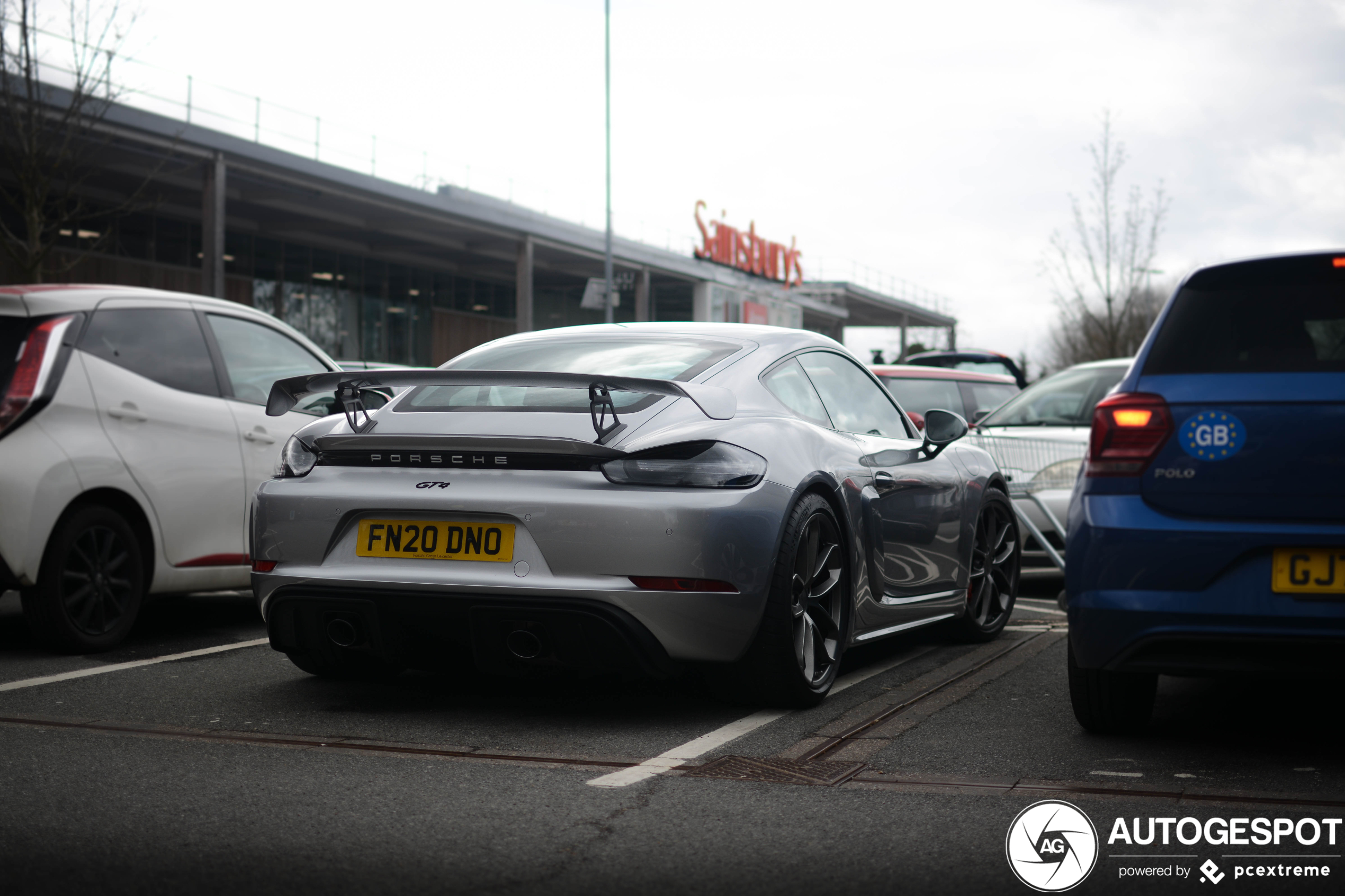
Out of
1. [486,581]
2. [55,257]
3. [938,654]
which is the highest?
[55,257]

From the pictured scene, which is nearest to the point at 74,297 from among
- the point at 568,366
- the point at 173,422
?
the point at 173,422

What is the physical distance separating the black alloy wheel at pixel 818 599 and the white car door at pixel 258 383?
9.25 feet

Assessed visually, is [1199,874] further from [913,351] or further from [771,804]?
[913,351]

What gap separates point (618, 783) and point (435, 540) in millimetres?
1074

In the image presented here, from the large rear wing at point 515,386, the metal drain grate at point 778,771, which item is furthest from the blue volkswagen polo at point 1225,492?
the large rear wing at point 515,386

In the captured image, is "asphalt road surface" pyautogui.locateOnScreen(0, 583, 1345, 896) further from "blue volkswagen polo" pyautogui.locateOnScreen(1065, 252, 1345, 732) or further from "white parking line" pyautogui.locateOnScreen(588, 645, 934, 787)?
"blue volkswagen polo" pyautogui.locateOnScreen(1065, 252, 1345, 732)

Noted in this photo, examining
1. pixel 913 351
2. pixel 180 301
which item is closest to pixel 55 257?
pixel 180 301

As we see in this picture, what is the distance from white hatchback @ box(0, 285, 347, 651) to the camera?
18.2 feet

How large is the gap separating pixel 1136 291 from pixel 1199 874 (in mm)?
34712

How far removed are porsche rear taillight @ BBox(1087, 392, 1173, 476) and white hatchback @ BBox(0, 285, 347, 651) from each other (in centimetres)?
403

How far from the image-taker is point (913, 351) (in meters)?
80.0

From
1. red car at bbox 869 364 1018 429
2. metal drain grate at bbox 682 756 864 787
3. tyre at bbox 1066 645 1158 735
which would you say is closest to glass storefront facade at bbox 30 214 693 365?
red car at bbox 869 364 1018 429

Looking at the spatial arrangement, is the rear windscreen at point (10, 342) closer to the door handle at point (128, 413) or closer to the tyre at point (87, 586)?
the door handle at point (128, 413)

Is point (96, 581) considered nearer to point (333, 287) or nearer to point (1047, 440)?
point (1047, 440)
